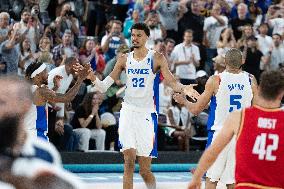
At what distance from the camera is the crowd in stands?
57.9 feet

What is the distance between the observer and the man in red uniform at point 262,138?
714 centimetres

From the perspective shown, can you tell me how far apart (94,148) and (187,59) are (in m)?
3.20

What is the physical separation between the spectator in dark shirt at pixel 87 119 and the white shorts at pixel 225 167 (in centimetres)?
641

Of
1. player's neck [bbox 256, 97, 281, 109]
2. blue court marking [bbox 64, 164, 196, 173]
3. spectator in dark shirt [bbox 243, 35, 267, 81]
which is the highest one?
player's neck [bbox 256, 97, 281, 109]

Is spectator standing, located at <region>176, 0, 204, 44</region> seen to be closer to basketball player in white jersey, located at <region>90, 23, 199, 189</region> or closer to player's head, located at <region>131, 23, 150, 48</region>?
player's head, located at <region>131, 23, 150, 48</region>

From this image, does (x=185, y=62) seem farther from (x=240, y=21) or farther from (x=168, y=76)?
(x=168, y=76)

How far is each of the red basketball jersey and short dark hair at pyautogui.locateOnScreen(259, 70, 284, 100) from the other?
5.0 inches

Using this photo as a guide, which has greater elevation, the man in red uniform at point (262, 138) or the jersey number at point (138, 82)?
the man in red uniform at point (262, 138)

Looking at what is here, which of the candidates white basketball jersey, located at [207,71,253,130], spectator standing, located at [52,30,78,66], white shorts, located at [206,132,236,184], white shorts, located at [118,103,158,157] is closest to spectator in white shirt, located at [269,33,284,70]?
spectator standing, located at [52,30,78,66]

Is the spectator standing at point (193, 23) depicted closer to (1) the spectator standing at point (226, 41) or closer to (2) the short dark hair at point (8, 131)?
(1) the spectator standing at point (226, 41)

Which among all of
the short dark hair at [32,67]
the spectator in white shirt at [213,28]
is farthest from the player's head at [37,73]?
the spectator in white shirt at [213,28]

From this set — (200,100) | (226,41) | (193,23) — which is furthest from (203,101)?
(193,23)

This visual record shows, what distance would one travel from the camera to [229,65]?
11.4 metres

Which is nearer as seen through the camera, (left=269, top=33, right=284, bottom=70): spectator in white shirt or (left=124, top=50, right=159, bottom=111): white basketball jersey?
(left=124, top=50, right=159, bottom=111): white basketball jersey
